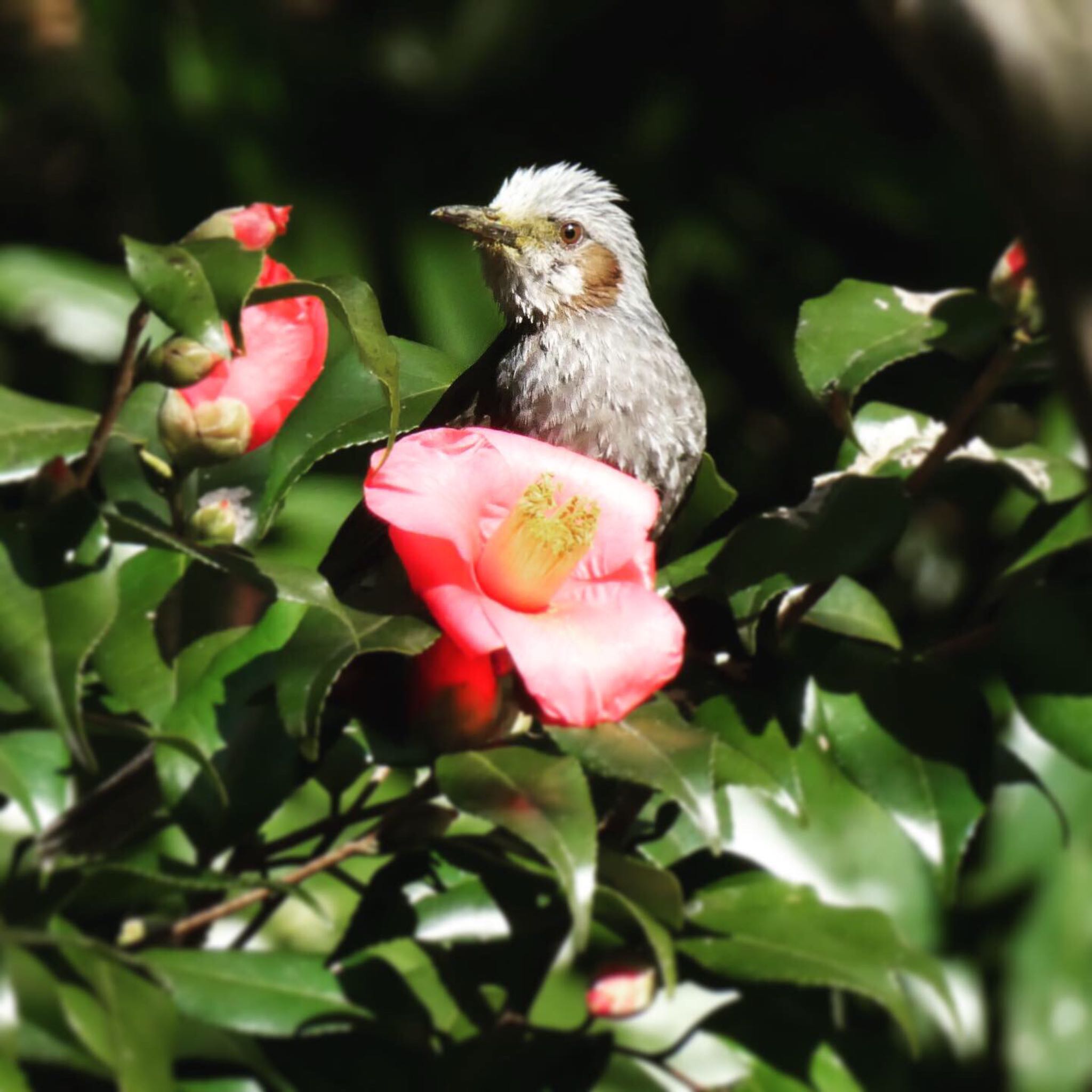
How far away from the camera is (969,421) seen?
959 mm

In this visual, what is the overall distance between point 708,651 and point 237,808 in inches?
10.8

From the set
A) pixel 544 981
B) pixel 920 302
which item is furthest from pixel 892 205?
pixel 544 981

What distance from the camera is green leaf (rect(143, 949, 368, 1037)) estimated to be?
90cm

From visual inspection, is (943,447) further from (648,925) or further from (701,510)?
(648,925)

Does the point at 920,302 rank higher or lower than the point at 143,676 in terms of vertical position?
higher

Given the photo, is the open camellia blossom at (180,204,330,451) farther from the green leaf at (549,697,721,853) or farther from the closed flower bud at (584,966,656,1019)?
the closed flower bud at (584,966,656,1019)

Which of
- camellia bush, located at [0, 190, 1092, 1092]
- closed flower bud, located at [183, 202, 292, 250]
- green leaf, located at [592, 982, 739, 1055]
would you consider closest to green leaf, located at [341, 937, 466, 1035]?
camellia bush, located at [0, 190, 1092, 1092]

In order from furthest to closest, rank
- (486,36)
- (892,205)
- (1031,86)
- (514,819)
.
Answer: (486,36), (892,205), (514,819), (1031,86)

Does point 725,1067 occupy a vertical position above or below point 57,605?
below

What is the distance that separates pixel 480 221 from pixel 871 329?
0.83 ft

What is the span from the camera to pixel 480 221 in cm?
105

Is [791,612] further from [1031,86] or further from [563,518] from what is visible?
[1031,86]

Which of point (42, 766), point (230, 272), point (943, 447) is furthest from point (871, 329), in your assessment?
point (42, 766)

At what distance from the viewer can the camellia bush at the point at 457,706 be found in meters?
0.77
